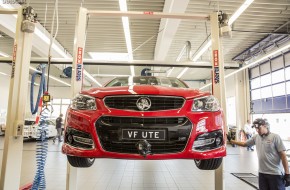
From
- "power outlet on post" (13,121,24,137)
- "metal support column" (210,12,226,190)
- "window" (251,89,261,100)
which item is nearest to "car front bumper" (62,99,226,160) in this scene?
"metal support column" (210,12,226,190)

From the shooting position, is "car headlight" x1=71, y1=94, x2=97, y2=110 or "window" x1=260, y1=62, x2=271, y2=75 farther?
"window" x1=260, y1=62, x2=271, y2=75

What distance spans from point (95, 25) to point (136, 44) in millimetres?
2320

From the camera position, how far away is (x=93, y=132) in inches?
71.6

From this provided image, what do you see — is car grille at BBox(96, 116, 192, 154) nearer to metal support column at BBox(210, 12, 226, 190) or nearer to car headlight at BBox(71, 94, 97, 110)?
car headlight at BBox(71, 94, 97, 110)

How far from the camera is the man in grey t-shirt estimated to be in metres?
3.41

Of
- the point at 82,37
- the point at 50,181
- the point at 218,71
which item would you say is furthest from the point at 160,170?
the point at 82,37

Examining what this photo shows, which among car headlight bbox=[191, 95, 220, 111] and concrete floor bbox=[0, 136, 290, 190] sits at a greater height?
car headlight bbox=[191, 95, 220, 111]

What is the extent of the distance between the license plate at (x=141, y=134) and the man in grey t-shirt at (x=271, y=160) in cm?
200

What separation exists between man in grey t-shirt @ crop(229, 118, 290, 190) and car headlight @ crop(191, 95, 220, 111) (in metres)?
1.59

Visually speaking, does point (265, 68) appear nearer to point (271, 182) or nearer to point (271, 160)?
point (271, 160)

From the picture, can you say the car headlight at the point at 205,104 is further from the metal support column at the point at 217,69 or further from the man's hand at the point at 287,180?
the man's hand at the point at 287,180

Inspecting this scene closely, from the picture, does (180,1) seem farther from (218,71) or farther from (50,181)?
Result: (50,181)

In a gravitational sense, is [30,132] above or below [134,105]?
below

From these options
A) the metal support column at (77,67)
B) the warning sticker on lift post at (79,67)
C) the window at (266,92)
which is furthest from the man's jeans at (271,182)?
the window at (266,92)
